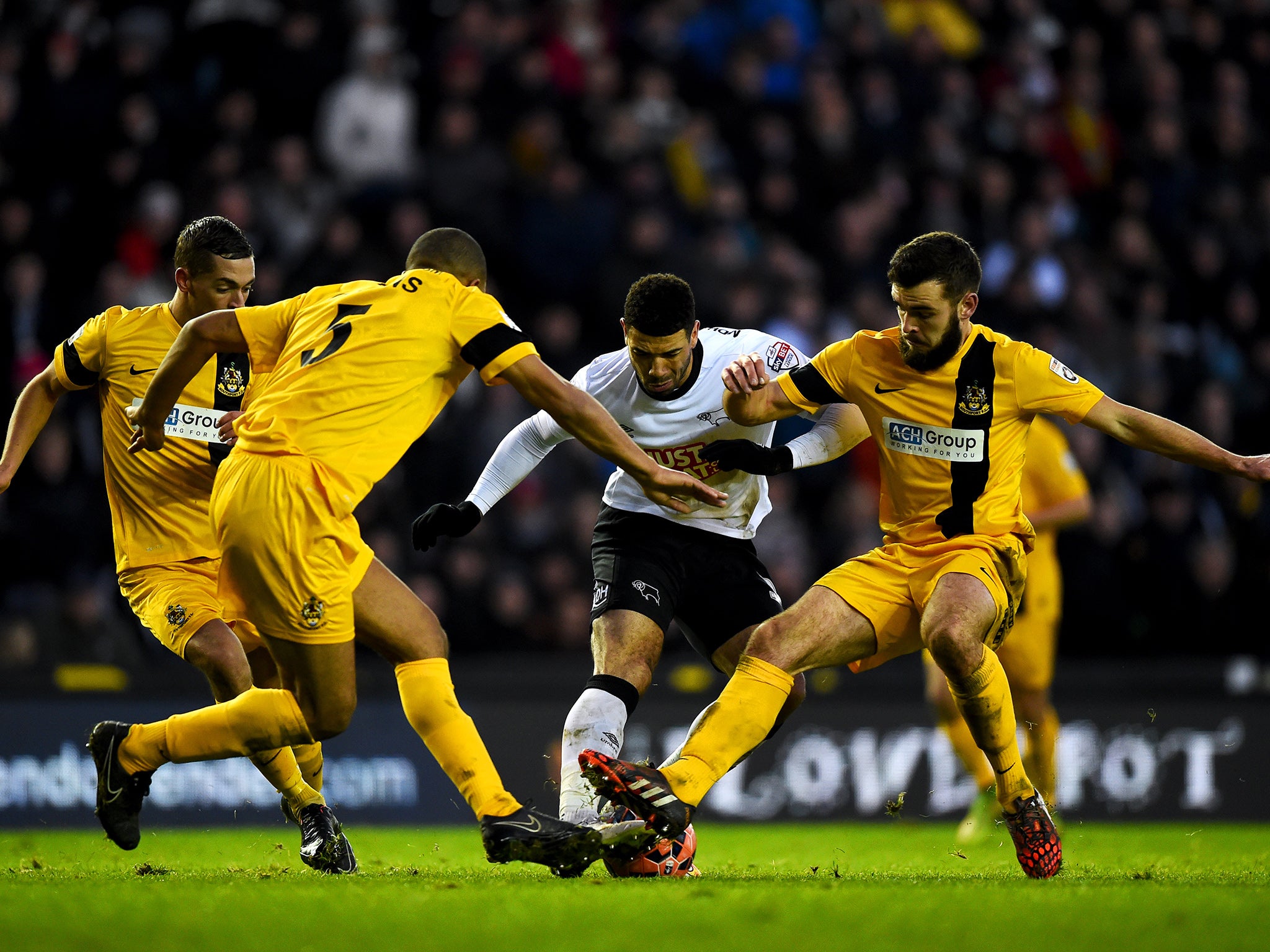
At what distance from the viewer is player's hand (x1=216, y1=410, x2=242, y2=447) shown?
6.20 metres

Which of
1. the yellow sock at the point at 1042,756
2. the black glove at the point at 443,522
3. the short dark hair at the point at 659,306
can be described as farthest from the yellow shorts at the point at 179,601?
the yellow sock at the point at 1042,756

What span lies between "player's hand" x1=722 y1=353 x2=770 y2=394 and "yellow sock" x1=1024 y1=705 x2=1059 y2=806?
3.22m

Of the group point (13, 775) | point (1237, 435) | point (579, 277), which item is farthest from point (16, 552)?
point (1237, 435)

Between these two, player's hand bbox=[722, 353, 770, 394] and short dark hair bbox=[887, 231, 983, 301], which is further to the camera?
player's hand bbox=[722, 353, 770, 394]

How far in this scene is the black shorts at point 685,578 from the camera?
6.28 meters

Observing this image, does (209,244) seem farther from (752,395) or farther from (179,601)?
(752,395)

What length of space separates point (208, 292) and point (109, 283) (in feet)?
16.2

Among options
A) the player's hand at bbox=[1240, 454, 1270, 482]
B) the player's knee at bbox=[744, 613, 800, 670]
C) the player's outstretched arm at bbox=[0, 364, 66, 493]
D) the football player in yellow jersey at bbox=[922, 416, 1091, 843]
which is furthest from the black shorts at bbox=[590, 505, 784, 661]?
the player's outstretched arm at bbox=[0, 364, 66, 493]

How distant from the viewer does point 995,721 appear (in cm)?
580

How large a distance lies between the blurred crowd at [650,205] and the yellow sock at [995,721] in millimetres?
4902

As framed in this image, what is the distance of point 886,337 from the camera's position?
239 inches

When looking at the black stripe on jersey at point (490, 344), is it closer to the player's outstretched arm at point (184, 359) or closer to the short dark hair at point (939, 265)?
the player's outstretched arm at point (184, 359)

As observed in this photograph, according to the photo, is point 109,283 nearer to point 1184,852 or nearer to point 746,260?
point 746,260

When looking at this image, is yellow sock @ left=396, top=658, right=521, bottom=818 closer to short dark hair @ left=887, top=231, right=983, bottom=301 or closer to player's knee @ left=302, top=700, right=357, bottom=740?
player's knee @ left=302, top=700, right=357, bottom=740
